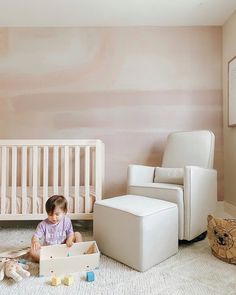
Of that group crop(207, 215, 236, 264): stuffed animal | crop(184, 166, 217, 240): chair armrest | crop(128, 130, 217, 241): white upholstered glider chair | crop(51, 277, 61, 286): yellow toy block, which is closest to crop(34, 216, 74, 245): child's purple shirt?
crop(51, 277, 61, 286): yellow toy block

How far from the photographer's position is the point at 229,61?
273cm

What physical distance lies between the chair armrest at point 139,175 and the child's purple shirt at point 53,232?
2.30 ft

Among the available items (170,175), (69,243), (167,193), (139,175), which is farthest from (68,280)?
(170,175)

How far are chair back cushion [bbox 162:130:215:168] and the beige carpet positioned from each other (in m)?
0.91

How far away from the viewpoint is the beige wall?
2645 millimetres

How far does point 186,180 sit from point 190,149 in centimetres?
65

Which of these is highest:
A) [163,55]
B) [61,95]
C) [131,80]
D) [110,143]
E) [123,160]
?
[163,55]

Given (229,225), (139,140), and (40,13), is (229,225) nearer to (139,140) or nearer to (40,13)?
(139,140)

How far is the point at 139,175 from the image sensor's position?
2.33 meters

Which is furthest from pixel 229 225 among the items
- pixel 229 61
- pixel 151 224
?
pixel 229 61

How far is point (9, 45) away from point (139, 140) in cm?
181

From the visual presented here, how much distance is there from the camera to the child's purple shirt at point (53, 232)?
1708mm

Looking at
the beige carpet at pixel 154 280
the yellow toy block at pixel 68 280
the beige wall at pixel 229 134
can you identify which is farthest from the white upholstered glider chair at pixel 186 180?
the yellow toy block at pixel 68 280

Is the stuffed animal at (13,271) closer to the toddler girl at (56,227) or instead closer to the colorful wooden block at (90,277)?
the toddler girl at (56,227)
